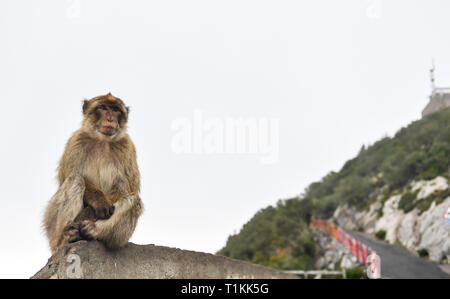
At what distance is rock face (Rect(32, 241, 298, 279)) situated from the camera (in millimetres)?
2982

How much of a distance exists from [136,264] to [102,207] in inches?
26.5

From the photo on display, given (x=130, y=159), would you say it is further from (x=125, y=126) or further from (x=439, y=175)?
(x=439, y=175)

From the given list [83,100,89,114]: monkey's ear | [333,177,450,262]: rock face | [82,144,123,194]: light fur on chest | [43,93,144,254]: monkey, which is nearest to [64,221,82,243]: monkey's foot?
[43,93,144,254]: monkey

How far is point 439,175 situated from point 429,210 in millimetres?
5110

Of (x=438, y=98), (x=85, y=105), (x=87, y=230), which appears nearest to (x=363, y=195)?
(x=438, y=98)

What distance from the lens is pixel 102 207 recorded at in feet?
10.8

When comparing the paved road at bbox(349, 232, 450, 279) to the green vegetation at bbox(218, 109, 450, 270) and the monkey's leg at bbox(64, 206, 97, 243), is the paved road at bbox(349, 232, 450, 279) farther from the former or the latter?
the monkey's leg at bbox(64, 206, 97, 243)

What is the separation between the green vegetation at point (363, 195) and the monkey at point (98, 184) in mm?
21227

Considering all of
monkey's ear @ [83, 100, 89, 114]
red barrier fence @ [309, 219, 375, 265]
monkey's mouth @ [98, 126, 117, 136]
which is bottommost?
red barrier fence @ [309, 219, 375, 265]

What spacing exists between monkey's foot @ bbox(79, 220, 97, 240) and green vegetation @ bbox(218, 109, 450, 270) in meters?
21.7

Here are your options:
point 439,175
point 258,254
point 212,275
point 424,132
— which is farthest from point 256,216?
point 212,275
